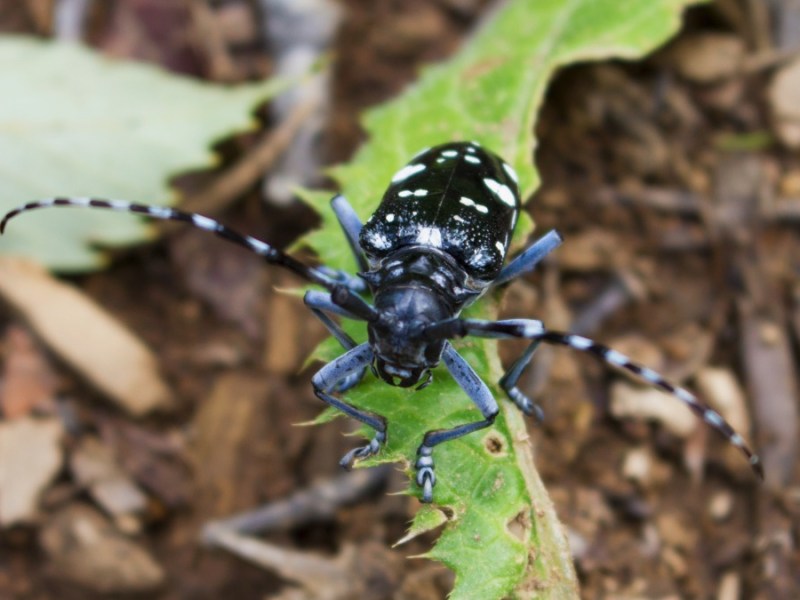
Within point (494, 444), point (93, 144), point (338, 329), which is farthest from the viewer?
point (93, 144)

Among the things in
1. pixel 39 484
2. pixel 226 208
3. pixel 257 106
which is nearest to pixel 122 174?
pixel 226 208

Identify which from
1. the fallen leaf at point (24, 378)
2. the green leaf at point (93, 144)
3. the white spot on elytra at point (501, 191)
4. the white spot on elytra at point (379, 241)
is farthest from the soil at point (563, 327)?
the white spot on elytra at point (379, 241)

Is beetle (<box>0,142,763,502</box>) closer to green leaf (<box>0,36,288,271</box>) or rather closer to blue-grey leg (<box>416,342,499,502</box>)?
blue-grey leg (<box>416,342,499,502</box>)

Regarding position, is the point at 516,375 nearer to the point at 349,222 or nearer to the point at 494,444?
the point at 494,444

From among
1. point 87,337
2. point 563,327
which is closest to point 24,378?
point 87,337

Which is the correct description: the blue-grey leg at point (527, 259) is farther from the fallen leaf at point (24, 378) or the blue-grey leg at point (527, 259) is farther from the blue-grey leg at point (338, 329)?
the fallen leaf at point (24, 378)

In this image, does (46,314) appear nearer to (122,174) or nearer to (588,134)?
(122,174)

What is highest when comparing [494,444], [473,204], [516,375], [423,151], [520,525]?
[423,151]
